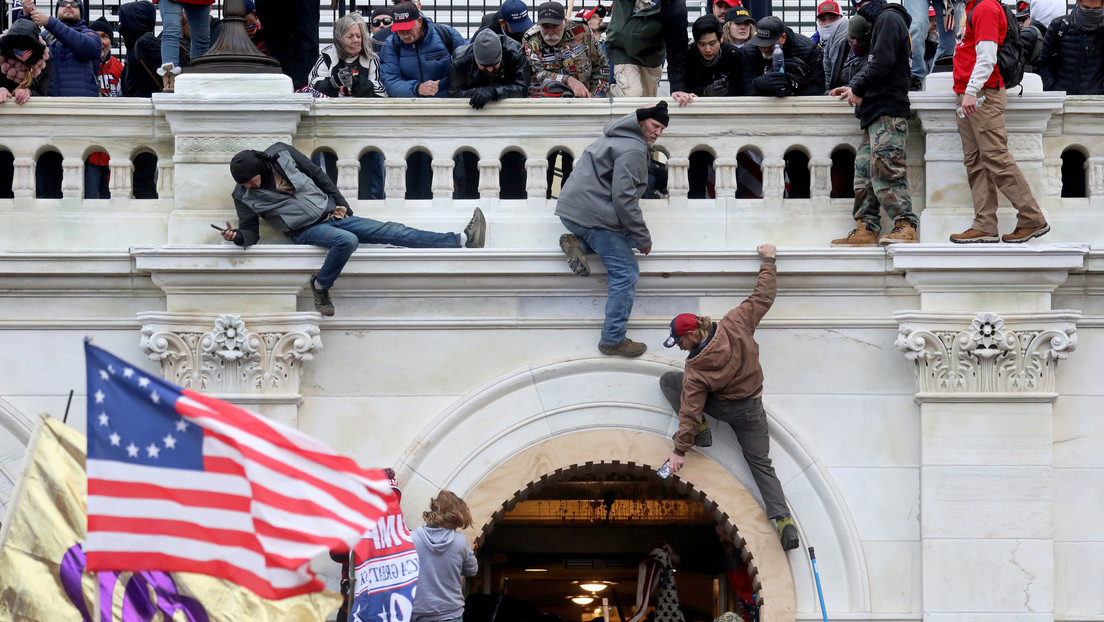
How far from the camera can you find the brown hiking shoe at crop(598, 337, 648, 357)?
1493 centimetres

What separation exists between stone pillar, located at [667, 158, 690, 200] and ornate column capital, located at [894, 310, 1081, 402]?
6.62ft

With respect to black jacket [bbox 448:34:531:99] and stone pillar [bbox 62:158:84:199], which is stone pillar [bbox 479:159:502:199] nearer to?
black jacket [bbox 448:34:531:99]

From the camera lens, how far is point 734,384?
47.6 ft

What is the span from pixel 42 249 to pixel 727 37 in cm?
677

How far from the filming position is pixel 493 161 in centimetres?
1534

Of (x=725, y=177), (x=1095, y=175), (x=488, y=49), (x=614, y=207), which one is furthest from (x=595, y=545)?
(x=1095, y=175)

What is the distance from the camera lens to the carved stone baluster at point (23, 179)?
1531 cm

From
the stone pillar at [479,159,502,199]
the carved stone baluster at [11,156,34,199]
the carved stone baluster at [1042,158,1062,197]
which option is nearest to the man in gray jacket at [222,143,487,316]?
the stone pillar at [479,159,502,199]

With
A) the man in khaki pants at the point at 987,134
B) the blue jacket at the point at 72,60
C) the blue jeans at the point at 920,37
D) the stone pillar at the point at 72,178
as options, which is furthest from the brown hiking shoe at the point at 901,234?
the blue jacket at the point at 72,60

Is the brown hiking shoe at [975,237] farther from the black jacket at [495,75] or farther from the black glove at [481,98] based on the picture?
the black glove at [481,98]

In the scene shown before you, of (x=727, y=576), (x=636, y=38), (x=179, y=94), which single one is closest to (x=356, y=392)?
(x=179, y=94)

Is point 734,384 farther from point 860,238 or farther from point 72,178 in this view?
point 72,178

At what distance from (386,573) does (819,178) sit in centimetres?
465

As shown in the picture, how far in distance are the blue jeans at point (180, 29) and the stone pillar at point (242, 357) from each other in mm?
3278
